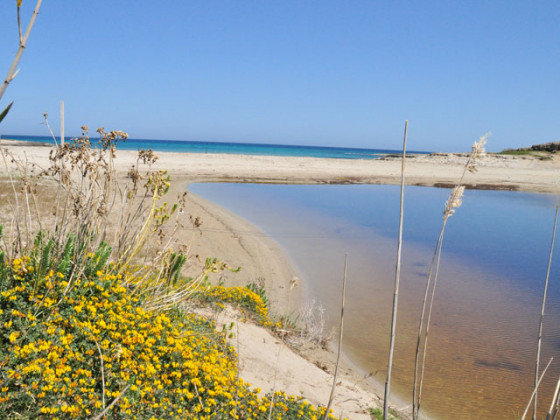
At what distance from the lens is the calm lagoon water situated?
20.0 feet

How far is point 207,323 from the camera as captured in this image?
5434mm

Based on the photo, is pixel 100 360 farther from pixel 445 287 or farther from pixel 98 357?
pixel 445 287

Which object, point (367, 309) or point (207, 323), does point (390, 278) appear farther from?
point (207, 323)

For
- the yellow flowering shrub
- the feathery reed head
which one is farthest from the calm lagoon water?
the feathery reed head

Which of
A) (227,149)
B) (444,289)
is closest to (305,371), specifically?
(444,289)

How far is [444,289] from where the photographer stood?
9719 mm

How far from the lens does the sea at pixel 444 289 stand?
607 centimetres

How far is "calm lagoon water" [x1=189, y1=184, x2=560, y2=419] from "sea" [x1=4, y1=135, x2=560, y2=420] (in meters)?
0.02

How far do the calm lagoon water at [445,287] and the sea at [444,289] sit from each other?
0.9 inches

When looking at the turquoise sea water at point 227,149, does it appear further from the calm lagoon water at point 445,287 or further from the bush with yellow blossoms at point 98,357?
the bush with yellow blossoms at point 98,357

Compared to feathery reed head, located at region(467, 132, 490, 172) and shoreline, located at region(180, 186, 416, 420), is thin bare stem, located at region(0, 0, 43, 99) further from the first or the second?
shoreline, located at region(180, 186, 416, 420)

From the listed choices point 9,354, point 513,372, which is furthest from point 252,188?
point 9,354

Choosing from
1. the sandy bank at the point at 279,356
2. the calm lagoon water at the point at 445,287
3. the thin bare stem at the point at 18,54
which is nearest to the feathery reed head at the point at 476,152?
the sandy bank at the point at 279,356

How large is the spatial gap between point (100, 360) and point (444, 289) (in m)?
7.88
